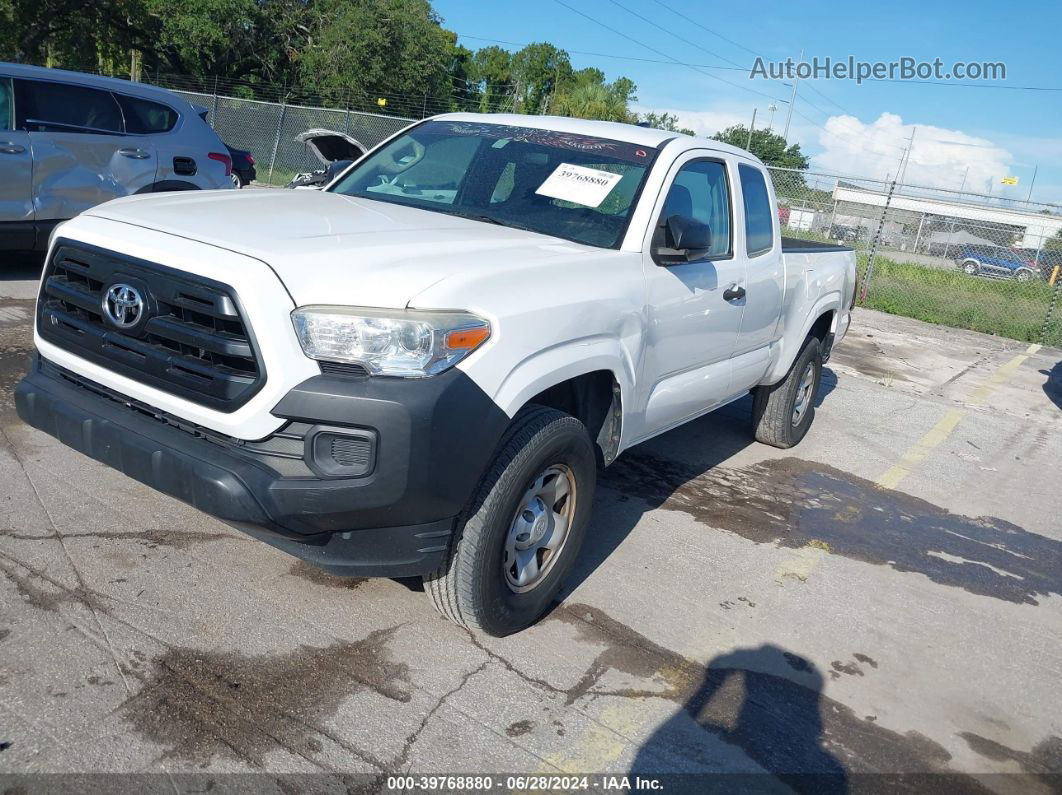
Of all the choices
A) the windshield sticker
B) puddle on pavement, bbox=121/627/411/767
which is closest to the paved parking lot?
puddle on pavement, bbox=121/627/411/767

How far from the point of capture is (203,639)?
10.2 ft

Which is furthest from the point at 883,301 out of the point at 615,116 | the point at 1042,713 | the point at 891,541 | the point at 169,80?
the point at 169,80

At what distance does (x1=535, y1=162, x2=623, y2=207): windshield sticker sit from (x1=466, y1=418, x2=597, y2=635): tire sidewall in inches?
47.5

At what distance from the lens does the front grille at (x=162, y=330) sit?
2.82 m

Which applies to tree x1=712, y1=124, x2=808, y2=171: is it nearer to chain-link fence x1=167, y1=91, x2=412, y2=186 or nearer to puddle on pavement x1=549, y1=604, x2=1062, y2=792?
chain-link fence x1=167, y1=91, x2=412, y2=186

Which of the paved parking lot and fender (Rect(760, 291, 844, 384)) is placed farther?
fender (Rect(760, 291, 844, 384))

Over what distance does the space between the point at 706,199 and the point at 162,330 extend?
289 centimetres

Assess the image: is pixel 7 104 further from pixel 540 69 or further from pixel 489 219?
pixel 540 69

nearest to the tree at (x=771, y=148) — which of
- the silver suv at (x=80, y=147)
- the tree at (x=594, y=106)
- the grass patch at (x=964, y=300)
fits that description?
the tree at (x=594, y=106)

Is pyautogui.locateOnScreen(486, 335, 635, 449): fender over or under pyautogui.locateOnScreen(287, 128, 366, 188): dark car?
under

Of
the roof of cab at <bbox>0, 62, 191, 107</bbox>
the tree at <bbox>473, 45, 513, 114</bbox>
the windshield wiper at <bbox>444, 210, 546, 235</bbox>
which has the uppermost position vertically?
the tree at <bbox>473, 45, 513, 114</bbox>

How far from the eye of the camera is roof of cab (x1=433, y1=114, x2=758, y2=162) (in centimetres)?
452

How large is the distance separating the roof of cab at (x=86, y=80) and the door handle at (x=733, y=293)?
629 cm

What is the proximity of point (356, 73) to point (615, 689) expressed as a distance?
3670 cm
